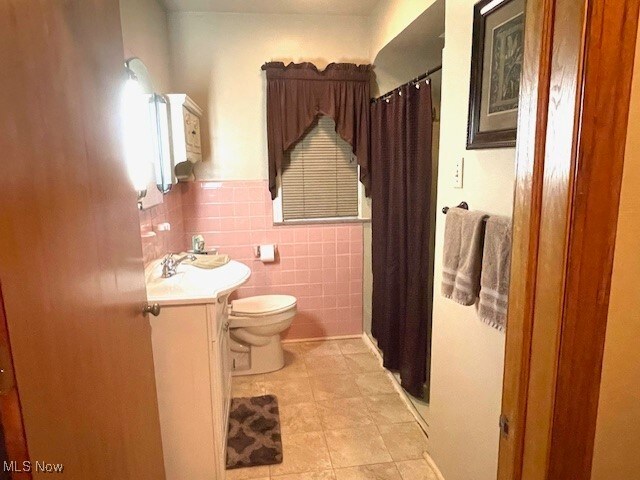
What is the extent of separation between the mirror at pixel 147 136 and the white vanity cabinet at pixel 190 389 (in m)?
0.64

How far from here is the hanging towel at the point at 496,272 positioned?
1.21m

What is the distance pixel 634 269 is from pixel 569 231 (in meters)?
0.16

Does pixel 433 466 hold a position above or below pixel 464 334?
below

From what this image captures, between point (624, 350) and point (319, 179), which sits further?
point (319, 179)

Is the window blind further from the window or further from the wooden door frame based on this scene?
the wooden door frame

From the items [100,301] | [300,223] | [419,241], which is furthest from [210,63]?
[100,301]

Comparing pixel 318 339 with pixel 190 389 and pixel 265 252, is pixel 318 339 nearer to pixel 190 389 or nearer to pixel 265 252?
pixel 265 252

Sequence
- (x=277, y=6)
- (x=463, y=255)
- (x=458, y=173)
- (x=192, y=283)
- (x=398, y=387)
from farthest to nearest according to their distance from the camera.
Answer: (x=277, y=6)
(x=398, y=387)
(x=192, y=283)
(x=458, y=173)
(x=463, y=255)

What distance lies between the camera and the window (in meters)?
3.11

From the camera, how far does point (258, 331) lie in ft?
8.90

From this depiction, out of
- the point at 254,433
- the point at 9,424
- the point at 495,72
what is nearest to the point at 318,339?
the point at 254,433

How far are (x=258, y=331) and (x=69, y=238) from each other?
1.98 metres

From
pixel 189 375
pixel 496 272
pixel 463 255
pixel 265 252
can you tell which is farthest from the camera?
pixel 265 252

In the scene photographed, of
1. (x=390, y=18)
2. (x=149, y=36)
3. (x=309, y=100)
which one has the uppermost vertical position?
(x=390, y=18)
